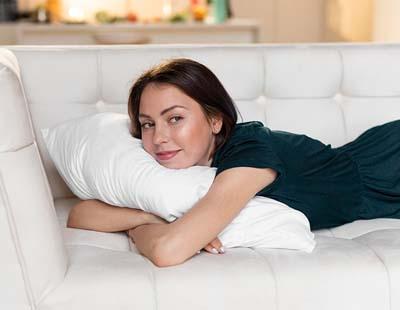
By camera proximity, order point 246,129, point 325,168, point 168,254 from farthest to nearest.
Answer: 1. point 325,168
2. point 246,129
3. point 168,254

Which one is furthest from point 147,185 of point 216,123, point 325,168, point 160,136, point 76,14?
point 76,14

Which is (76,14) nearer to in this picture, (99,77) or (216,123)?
(99,77)

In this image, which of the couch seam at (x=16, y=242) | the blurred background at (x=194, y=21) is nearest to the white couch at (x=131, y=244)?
the couch seam at (x=16, y=242)

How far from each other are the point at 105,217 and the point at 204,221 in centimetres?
34

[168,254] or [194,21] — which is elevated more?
[168,254]

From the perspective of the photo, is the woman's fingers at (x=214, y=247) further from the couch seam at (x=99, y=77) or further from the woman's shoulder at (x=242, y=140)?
the couch seam at (x=99, y=77)

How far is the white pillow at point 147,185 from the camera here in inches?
67.0

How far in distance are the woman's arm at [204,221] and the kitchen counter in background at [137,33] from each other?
309 cm

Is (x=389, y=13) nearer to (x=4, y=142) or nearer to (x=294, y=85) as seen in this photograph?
(x=294, y=85)

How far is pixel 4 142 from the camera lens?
1.46m

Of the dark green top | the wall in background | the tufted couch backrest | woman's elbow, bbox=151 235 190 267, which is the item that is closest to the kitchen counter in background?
the wall in background

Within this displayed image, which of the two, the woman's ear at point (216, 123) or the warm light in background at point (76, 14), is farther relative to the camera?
the warm light in background at point (76, 14)

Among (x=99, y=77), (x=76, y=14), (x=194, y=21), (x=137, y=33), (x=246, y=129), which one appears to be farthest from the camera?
(x=76, y=14)

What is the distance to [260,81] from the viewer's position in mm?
2248
